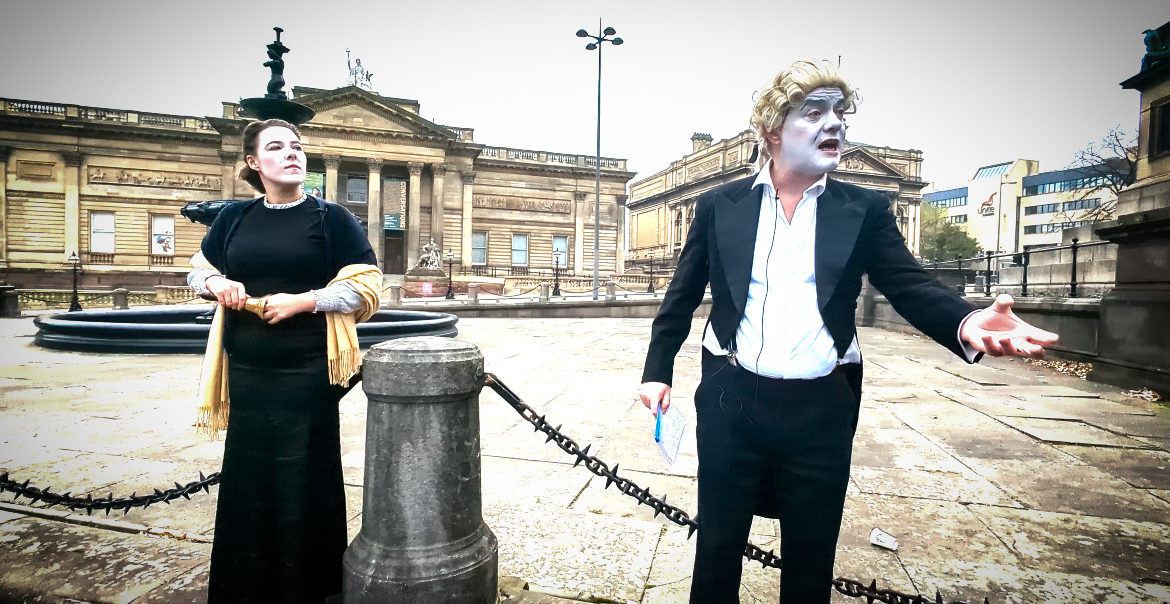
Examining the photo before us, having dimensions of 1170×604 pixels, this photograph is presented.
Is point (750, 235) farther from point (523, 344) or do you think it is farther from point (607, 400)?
point (523, 344)

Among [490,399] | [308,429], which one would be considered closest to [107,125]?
[490,399]

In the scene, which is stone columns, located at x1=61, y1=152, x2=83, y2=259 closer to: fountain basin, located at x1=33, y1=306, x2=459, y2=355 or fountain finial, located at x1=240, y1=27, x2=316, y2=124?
fountain basin, located at x1=33, y1=306, x2=459, y2=355

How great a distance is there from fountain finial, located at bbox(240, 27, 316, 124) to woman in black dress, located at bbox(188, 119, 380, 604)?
72 cm

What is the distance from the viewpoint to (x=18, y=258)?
35.7m

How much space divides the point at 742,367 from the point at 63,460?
4.83m

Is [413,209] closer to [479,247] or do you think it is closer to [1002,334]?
[479,247]

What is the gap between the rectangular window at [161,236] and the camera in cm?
3756

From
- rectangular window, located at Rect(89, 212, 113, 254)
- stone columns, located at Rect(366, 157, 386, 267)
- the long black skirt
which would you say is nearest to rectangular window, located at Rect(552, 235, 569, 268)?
stone columns, located at Rect(366, 157, 386, 267)

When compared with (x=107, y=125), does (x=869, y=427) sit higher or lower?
lower

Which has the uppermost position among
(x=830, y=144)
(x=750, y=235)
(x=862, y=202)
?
(x=830, y=144)

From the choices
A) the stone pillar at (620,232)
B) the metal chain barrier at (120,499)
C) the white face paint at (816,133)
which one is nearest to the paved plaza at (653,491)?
the metal chain barrier at (120,499)

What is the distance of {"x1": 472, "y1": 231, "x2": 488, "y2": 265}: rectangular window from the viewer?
1724 inches

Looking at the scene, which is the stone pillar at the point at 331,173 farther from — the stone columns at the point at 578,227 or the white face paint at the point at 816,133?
the white face paint at the point at 816,133

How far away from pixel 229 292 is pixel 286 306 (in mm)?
207
